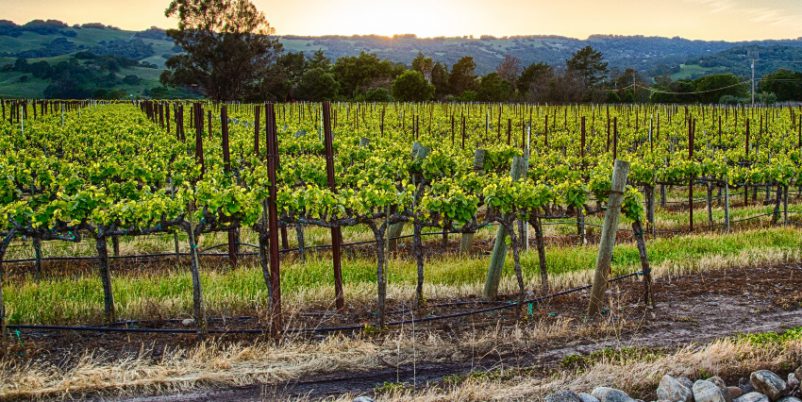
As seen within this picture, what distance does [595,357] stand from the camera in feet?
28.5

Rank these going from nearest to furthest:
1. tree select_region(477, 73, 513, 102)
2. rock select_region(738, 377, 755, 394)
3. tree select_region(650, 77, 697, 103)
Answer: rock select_region(738, 377, 755, 394) → tree select_region(477, 73, 513, 102) → tree select_region(650, 77, 697, 103)

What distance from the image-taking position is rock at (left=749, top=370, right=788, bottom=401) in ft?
25.6

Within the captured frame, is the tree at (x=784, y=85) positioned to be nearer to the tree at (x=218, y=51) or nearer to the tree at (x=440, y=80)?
the tree at (x=440, y=80)

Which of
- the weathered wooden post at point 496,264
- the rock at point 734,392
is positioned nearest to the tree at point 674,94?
the weathered wooden post at point 496,264

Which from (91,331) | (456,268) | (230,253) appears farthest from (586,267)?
(91,331)

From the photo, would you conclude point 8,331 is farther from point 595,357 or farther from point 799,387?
point 799,387

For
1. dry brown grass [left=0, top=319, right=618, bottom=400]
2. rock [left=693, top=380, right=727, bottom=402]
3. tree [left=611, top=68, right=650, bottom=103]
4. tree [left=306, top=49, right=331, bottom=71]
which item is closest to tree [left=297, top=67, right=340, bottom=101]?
tree [left=306, top=49, right=331, bottom=71]

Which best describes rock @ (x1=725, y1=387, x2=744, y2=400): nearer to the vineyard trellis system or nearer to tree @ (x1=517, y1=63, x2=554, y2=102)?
the vineyard trellis system

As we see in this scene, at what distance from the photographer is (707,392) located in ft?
24.9

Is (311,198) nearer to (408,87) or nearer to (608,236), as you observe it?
(608,236)

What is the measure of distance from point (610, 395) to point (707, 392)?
102 centimetres

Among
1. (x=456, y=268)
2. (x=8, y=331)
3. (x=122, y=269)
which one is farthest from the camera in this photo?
(x=122, y=269)

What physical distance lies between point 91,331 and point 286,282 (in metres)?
3.27

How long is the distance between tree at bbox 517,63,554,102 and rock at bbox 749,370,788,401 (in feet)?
244
